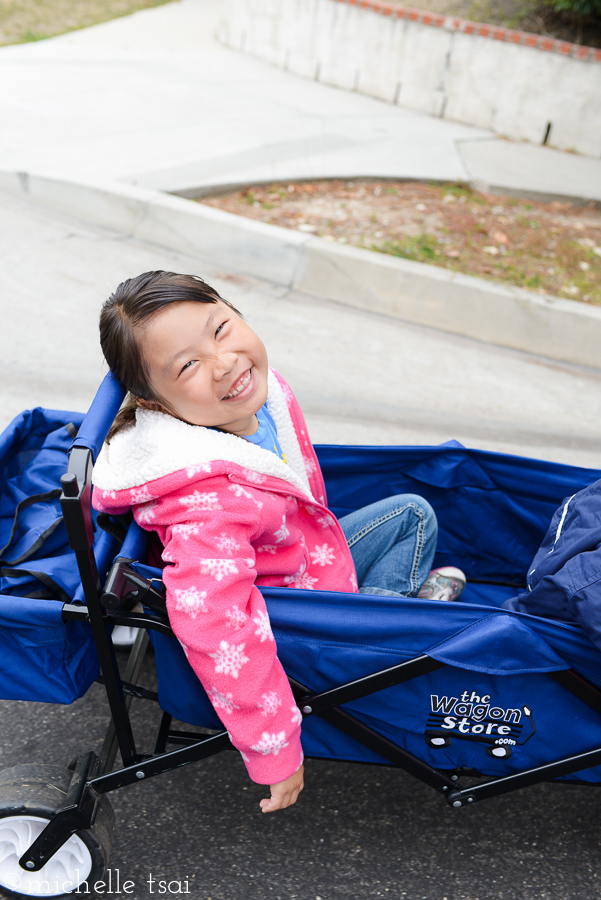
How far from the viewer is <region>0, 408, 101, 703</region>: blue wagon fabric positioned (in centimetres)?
137

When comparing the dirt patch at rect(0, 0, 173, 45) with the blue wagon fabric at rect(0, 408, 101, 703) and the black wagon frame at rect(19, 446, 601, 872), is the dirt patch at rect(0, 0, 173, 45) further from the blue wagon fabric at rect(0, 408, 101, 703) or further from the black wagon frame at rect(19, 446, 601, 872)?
the black wagon frame at rect(19, 446, 601, 872)

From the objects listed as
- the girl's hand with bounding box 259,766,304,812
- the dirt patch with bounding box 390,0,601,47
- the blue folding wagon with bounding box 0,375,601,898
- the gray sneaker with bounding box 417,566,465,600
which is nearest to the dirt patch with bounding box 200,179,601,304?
the dirt patch with bounding box 390,0,601,47

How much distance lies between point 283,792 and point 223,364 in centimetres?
80

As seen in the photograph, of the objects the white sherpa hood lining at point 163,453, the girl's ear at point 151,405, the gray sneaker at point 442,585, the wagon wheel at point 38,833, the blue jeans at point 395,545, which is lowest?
the wagon wheel at point 38,833

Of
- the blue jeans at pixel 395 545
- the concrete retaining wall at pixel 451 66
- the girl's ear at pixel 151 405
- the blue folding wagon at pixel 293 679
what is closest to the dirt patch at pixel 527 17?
the concrete retaining wall at pixel 451 66

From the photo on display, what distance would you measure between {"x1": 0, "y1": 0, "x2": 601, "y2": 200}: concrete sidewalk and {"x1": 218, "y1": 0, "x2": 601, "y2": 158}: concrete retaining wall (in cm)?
19

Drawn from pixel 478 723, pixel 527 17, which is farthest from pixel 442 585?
pixel 527 17

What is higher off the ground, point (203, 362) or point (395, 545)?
point (203, 362)

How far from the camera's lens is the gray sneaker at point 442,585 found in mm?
1925

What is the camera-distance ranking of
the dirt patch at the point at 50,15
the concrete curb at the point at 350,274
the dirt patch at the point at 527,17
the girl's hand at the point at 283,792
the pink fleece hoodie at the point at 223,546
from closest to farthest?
the pink fleece hoodie at the point at 223,546, the girl's hand at the point at 283,792, the concrete curb at the point at 350,274, the dirt patch at the point at 527,17, the dirt patch at the point at 50,15

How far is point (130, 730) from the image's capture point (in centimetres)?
150

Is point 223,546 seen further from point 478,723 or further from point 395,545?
point 395,545

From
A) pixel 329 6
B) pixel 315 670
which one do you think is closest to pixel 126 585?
pixel 315 670

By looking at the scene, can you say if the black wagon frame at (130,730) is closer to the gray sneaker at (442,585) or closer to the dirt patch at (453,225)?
the gray sneaker at (442,585)
